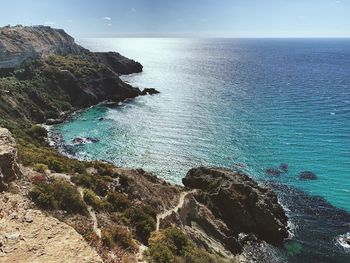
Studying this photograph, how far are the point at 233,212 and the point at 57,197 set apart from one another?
32.5 m

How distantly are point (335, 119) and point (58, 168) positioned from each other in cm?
8421

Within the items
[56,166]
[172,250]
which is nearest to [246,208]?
[172,250]

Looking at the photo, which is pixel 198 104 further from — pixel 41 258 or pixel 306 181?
pixel 41 258

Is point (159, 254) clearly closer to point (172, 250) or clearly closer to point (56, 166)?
point (172, 250)

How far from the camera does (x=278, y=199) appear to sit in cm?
6266

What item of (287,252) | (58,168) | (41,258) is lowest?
(287,252)

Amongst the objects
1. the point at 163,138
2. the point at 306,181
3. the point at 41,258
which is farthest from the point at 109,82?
the point at 41,258

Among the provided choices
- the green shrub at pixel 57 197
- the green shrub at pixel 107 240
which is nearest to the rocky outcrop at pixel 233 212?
the green shrub at pixel 57 197

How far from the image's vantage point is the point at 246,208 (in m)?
56.2

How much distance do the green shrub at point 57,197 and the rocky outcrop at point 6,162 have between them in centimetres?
203

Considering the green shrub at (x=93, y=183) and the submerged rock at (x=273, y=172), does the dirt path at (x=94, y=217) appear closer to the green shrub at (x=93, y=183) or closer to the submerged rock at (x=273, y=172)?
the green shrub at (x=93, y=183)

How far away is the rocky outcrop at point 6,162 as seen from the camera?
89.2 ft

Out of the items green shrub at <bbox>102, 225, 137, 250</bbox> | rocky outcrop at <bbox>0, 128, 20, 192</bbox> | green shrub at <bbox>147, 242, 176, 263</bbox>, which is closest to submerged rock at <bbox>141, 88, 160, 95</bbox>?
rocky outcrop at <bbox>0, 128, 20, 192</bbox>

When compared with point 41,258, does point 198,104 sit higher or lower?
lower
